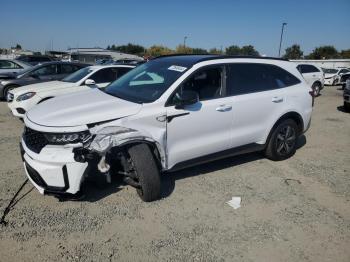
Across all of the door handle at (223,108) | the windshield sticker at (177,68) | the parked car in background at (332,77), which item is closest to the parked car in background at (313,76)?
the parked car in background at (332,77)

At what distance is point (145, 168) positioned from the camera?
3896mm

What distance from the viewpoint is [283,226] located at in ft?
12.3

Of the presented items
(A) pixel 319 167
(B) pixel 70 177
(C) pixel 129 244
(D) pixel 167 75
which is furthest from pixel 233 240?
(A) pixel 319 167

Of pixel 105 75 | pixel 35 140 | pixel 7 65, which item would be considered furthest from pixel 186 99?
pixel 7 65

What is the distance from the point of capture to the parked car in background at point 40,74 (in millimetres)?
10961

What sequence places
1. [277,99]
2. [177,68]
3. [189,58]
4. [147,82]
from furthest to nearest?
[277,99]
[189,58]
[147,82]
[177,68]

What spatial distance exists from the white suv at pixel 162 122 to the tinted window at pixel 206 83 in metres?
0.01

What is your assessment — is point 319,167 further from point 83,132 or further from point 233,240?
point 83,132

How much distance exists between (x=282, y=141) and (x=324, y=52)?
8945 centimetres

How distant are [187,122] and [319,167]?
284cm

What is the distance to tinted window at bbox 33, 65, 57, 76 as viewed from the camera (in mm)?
11133

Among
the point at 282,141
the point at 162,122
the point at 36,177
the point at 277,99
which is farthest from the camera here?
the point at 282,141

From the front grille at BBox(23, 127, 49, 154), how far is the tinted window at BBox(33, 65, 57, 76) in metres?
7.90

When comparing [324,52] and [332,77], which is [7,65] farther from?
[324,52]
